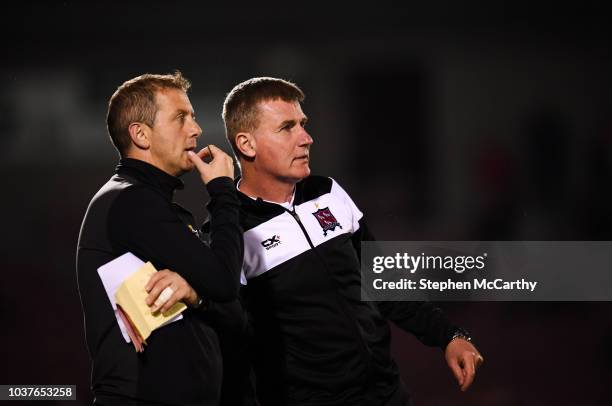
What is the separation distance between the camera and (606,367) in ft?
13.2

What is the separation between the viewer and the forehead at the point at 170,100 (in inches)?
68.5

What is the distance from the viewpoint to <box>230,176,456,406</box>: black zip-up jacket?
76.5 inches

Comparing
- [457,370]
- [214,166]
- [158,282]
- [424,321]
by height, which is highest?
[214,166]

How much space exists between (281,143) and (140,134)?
465 millimetres

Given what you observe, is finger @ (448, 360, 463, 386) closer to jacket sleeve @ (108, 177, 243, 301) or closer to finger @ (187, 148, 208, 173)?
jacket sleeve @ (108, 177, 243, 301)

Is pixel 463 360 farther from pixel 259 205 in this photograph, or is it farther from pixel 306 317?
pixel 259 205

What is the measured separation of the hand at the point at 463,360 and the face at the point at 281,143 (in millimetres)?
631

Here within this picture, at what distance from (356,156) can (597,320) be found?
187 cm

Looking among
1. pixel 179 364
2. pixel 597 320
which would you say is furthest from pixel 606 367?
pixel 179 364

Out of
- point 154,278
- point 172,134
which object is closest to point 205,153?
point 172,134

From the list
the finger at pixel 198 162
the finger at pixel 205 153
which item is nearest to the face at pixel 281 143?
the finger at pixel 205 153

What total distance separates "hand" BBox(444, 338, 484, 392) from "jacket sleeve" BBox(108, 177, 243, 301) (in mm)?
768

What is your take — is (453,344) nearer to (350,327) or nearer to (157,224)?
(350,327)

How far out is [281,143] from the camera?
2.05 metres
